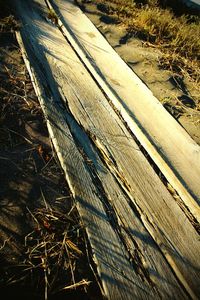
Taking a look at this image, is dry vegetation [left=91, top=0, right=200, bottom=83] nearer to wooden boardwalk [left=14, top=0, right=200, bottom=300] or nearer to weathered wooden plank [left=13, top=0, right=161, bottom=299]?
wooden boardwalk [left=14, top=0, right=200, bottom=300]

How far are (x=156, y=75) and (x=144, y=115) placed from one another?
1.10 m

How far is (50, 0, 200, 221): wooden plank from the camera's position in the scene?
7.44 feet

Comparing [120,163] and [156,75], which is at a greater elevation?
[156,75]

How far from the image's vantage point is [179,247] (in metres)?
1.80

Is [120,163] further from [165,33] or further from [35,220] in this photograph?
[165,33]

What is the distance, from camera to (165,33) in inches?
183

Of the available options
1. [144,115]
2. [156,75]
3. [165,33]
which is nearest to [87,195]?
[144,115]

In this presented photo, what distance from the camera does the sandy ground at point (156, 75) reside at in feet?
10.1

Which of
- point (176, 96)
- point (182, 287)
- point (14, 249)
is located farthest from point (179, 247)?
point (176, 96)

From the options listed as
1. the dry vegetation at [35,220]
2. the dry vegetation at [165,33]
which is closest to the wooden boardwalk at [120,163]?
the dry vegetation at [35,220]

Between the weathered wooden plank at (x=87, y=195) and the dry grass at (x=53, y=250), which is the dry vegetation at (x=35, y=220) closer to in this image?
the dry grass at (x=53, y=250)

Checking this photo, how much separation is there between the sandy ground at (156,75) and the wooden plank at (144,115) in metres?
0.22

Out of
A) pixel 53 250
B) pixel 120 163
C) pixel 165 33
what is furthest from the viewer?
pixel 165 33

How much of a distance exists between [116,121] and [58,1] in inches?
127
